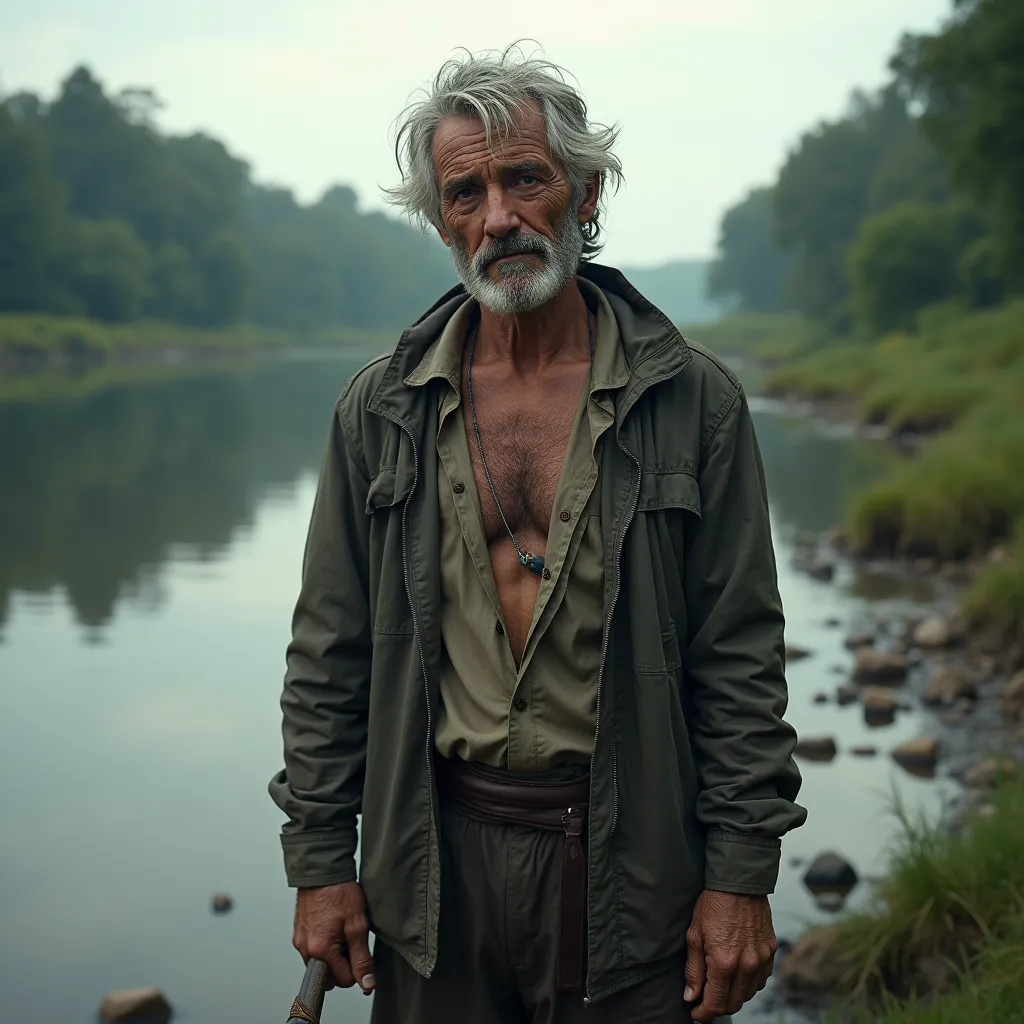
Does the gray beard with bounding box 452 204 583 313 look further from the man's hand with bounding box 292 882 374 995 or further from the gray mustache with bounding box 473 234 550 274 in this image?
the man's hand with bounding box 292 882 374 995

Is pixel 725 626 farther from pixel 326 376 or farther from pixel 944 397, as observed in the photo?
pixel 326 376

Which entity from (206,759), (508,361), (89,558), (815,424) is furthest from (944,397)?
(508,361)

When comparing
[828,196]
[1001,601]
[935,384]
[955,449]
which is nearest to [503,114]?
[1001,601]

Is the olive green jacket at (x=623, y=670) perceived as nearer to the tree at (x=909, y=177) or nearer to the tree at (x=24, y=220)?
the tree at (x=909, y=177)

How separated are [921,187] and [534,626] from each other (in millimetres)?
56332

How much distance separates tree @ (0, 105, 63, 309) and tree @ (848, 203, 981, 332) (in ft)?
134

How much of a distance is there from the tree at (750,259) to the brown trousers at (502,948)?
326ft

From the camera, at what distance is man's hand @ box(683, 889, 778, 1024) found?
2516 mm

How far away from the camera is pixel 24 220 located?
67000 millimetres

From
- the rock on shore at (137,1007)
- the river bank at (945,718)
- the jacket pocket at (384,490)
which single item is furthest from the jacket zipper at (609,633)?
the rock on shore at (137,1007)

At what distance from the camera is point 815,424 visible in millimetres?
26594

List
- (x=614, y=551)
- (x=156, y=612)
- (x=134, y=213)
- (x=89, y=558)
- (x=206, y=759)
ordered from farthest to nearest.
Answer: (x=134, y=213) < (x=89, y=558) < (x=156, y=612) < (x=206, y=759) < (x=614, y=551)

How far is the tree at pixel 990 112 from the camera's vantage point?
2688 centimetres

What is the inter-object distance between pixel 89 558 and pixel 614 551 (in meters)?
10.8
